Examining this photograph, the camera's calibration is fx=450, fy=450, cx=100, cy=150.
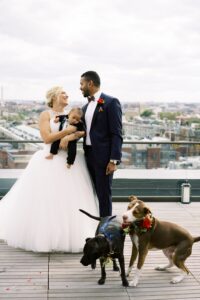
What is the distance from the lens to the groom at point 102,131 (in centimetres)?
416

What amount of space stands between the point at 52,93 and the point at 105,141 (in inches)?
28.7

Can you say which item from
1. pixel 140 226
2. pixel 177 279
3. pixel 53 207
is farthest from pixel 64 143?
pixel 177 279

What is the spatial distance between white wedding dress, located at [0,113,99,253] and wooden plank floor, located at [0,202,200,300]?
132 mm

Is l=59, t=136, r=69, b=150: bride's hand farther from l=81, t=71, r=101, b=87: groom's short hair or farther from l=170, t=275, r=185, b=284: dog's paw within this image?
l=170, t=275, r=185, b=284: dog's paw

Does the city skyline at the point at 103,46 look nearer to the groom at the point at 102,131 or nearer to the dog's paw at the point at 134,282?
the groom at the point at 102,131

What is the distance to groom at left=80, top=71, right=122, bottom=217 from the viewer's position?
4164 millimetres

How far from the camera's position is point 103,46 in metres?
13.5

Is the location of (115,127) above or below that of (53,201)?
above

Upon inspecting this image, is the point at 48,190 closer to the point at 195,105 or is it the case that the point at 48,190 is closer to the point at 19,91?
the point at 19,91

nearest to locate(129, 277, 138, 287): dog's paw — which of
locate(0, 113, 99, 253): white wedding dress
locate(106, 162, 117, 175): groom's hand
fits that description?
locate(0, 113, 99, 253): white wedding dress

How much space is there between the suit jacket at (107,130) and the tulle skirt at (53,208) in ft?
1.12

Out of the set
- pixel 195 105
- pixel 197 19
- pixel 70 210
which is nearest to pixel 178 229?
pixel 70 210

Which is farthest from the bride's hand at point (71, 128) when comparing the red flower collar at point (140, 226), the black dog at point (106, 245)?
the red flower collar at point (140, 226)

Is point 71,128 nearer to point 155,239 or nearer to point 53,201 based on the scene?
point 53,201
